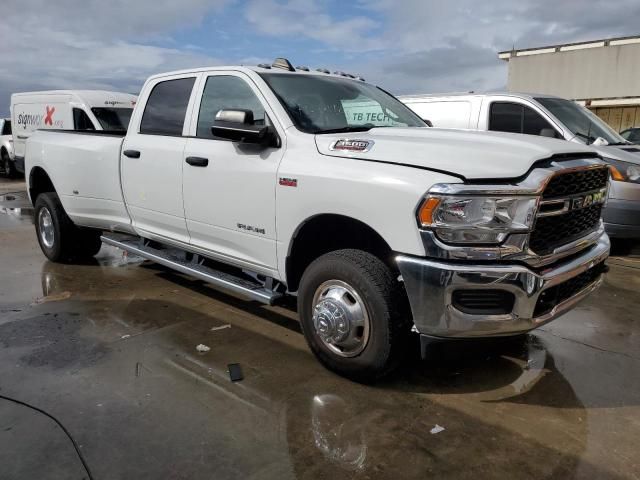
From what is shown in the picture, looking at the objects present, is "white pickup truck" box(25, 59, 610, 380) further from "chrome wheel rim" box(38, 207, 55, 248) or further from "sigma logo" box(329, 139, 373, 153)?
"chrome wheel rim" box(38, 207, 55, 248)

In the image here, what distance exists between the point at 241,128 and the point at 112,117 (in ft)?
33.2

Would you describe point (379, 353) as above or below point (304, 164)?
below

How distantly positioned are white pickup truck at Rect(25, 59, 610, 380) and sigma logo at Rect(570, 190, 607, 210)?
14mm

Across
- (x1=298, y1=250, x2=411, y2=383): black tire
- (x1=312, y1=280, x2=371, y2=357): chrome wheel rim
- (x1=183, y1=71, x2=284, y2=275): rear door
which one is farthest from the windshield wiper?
(x1=312, y1=280, x2=371, y2=357): chrome wheel rim

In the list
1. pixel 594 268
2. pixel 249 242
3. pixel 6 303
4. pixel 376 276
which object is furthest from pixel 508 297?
pixel 6 303

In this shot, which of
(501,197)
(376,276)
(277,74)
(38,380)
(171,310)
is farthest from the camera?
(171,310)

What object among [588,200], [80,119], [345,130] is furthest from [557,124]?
[80,119]

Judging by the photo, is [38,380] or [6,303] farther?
[6,303]

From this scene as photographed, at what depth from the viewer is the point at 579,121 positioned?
705 cm

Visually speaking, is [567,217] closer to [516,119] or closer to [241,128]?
[241,128]

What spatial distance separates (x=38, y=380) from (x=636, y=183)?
6.21 meters

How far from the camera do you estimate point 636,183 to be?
6121mm

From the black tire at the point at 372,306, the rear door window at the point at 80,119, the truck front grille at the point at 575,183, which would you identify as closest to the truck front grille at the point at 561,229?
the truck front grille at the point at 575,183

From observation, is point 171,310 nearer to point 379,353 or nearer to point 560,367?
point 379,353
